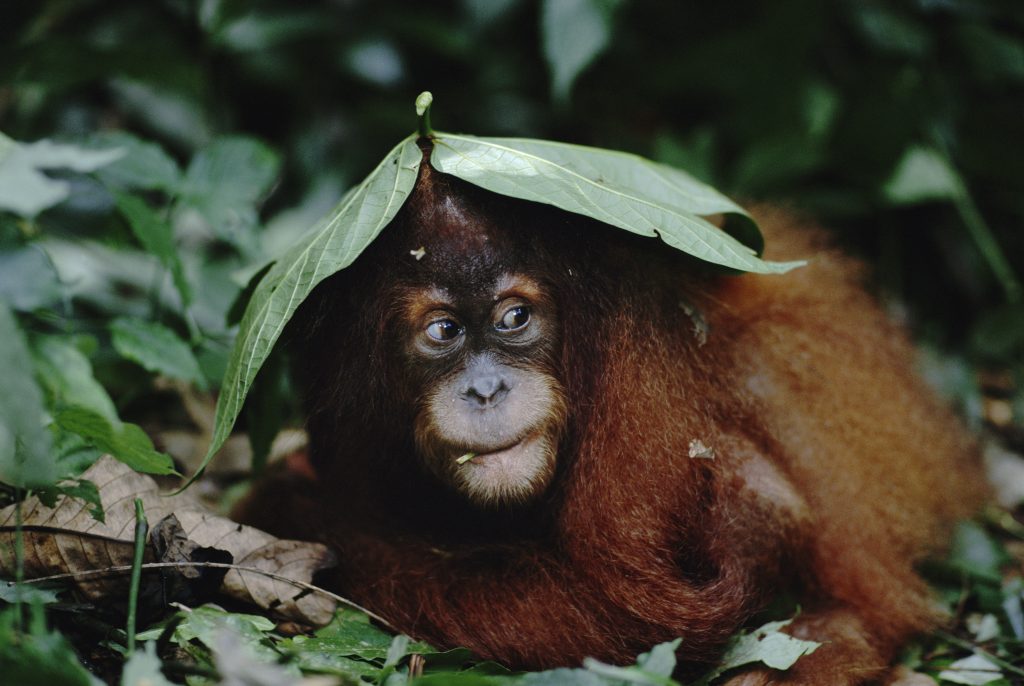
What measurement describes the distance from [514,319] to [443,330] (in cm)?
16

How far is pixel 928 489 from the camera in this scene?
268 cm

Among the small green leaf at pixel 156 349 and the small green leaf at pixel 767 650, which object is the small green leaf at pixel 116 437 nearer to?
the small green leaf at pixel 156 349

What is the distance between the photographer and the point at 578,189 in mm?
1979

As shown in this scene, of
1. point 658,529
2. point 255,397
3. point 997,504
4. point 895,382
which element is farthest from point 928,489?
point 255,397

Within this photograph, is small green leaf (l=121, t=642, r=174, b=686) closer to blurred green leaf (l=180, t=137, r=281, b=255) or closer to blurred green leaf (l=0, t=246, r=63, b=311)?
blurred green leaf (l=0, t=246, r=63, b=311)

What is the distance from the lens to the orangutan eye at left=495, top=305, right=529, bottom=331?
2105 mm

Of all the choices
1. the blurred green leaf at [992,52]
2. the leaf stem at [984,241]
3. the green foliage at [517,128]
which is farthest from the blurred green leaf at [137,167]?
the blurred green leaf at [992,52]

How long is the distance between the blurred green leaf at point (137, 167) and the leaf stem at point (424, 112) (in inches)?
44.5

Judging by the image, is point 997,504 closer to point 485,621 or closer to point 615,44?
point 485,621

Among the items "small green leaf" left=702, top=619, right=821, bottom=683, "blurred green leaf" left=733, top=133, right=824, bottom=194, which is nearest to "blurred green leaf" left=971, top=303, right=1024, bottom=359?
"blurred green leaf" left=733, top=133, right=824, bottom=194

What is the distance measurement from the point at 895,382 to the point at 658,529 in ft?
3.64

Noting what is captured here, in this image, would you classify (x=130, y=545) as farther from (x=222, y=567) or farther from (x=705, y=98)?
(x=705, y=98)

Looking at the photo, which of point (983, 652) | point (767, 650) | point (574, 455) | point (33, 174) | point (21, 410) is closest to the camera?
point (21, 410)

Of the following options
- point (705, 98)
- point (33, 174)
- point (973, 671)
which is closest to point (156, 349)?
point (33, 174)
